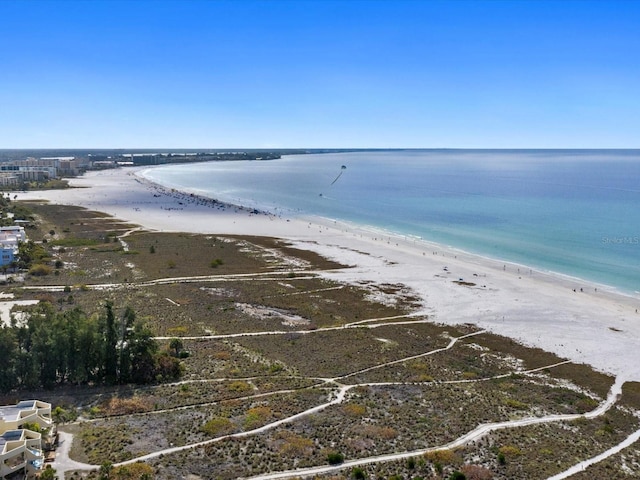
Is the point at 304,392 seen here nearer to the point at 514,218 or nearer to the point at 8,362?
the point at 8,362

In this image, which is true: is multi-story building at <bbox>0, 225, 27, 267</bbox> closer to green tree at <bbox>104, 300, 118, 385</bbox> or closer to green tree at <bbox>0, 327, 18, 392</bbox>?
green tree at <bbox>0, 327, 18, 392</bbox>

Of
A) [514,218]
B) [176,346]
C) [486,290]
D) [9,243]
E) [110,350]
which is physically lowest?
[486,290]

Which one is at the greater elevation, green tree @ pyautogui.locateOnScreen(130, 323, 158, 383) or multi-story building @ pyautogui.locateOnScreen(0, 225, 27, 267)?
multi-story building @ pyautogui.locateOnScreen(0, 225, 27, 267)

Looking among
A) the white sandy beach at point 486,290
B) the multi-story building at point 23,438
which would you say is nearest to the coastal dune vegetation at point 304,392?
the multi-story building at point 23,438

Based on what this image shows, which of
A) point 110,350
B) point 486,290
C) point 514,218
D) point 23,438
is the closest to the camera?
point 23,438

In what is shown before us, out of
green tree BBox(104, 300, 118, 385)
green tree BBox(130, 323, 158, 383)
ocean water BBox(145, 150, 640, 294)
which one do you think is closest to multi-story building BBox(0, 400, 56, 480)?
green tree BBox(104, 300, 118, 385)

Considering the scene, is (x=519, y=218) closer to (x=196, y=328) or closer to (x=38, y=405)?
(x=196, y=328)

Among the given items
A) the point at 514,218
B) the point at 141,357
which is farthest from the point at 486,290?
the point at 514,218
